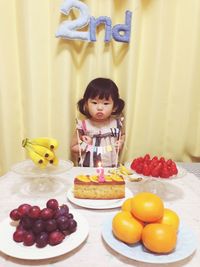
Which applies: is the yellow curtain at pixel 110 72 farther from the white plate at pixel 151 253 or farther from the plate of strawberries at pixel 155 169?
the white plate at pixel 151 253

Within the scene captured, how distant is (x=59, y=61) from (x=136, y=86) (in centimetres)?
45

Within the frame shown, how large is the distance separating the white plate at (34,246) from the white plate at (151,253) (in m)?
0.07

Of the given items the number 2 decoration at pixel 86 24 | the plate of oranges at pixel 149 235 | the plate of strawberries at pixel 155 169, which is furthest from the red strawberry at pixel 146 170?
the number 2 decoration at pixel 86 24

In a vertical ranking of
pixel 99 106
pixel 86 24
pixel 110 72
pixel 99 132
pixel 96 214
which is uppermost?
pixel 86 24

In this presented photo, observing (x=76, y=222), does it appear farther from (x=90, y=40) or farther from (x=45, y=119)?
(x=90, y=40)

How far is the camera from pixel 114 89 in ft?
4.89

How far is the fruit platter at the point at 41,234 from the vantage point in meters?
0.70

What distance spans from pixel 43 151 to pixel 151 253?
0.55 meters

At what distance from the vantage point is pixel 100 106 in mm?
1491

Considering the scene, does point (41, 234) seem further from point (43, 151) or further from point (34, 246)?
point (43, 151)

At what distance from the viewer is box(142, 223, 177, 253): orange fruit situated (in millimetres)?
679

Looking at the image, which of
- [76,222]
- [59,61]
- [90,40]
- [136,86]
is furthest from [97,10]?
[76,222]

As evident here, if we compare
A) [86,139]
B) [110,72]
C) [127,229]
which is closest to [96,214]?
[127,229]

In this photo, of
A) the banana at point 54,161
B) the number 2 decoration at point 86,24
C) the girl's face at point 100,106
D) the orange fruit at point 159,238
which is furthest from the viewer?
the girl's face at point 100,106
